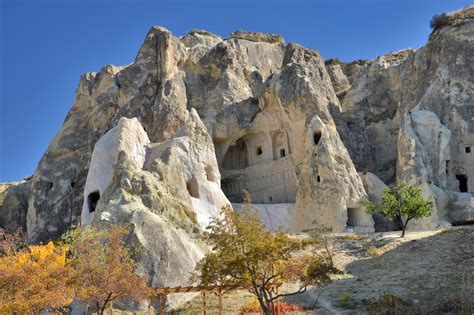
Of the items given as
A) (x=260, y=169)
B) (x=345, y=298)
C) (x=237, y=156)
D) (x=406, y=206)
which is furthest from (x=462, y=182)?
(x=345, y=298)

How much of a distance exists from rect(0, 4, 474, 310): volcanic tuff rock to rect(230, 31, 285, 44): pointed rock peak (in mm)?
2521

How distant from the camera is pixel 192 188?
37.4m

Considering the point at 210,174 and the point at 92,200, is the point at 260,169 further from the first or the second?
the point at 92,200

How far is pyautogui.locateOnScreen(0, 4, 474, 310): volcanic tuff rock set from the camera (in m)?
37.9

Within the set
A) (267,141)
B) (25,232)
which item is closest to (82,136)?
(25,232)

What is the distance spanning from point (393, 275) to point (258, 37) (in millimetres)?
38719

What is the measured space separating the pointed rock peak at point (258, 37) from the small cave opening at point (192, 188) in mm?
24995

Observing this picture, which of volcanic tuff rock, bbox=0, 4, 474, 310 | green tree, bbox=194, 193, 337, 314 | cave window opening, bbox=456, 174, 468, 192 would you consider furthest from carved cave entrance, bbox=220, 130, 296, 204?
green tree, bbox=194, 193, 337, 314

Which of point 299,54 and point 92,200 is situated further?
point 299,54

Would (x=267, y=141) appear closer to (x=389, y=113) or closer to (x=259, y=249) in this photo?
(x=389, y=113)

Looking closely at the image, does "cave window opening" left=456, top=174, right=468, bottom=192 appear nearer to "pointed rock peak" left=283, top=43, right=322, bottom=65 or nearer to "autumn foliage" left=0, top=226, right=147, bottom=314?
"pointed rock peak" left=283, top=43, right=322, bottom=65

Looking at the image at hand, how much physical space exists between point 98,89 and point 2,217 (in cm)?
1359

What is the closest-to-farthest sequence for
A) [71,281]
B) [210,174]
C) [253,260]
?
1. [253,260]
2. [71,281]
3. [210,174]

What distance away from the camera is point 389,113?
55062mm
